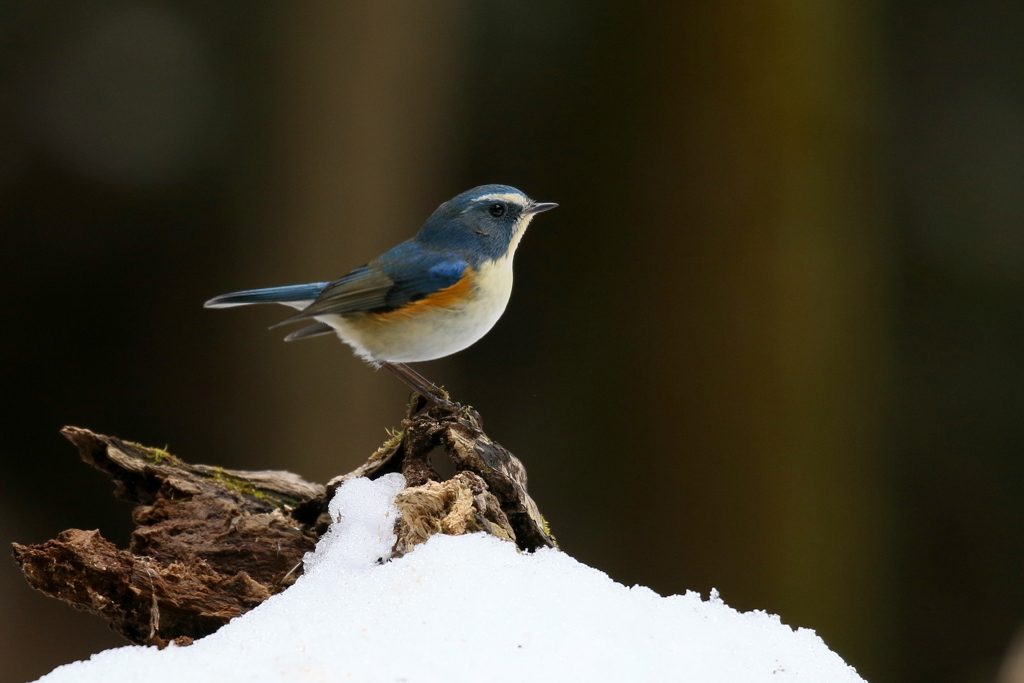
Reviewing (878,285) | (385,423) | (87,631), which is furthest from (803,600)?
(87,631)

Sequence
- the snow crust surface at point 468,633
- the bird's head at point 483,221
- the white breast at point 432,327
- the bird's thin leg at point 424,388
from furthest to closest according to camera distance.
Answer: the bird's head at point 483,221
the white breast at point 432,327
the bird's thin leg at point 424,388
the snow crust surface at point 468,633

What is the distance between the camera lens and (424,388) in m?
2.74

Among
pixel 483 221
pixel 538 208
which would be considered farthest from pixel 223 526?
pixel 538 208

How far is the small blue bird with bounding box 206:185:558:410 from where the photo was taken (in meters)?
2.75

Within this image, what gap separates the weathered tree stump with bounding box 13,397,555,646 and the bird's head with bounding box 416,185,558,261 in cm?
75

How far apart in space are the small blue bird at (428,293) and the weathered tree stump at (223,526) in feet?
1.24

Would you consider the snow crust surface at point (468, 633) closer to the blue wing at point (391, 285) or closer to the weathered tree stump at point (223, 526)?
the weathered tree stump at point (223, 526)

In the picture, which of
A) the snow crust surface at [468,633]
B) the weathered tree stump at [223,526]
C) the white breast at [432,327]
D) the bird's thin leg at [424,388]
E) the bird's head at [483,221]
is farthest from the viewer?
the bird's head at [483,221]

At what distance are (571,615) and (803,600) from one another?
2.71m

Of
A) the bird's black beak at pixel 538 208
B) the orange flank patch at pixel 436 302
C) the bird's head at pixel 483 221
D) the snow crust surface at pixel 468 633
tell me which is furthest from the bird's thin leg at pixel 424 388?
the bird's black beak at pixel 538 208

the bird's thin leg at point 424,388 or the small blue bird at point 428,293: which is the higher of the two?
the small blue bird at point 428,293

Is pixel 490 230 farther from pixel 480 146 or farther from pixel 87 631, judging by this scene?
pixel 87 631

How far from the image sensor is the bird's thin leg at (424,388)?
8.27ft

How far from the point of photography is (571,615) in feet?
5.45
